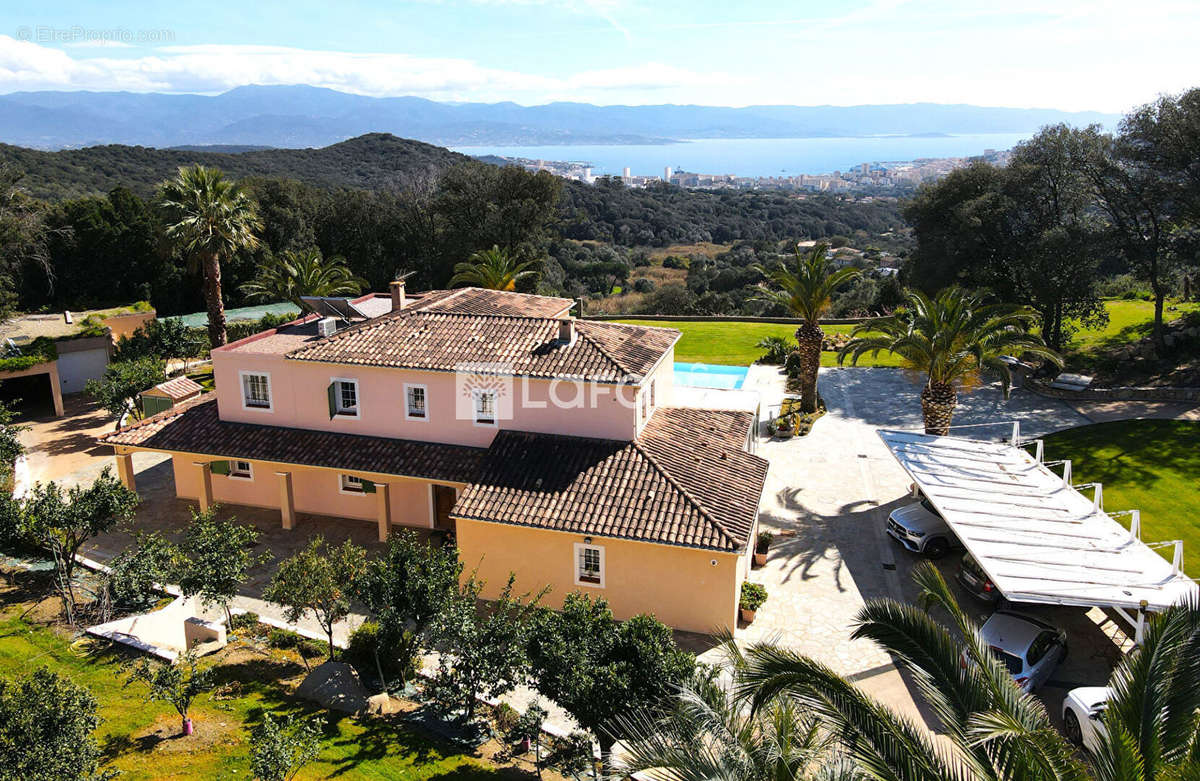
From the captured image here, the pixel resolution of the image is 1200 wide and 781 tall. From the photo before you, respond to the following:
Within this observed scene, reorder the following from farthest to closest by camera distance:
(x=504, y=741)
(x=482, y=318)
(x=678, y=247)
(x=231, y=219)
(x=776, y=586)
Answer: (x=678, y=247) < (x=231, y=219) < (x=482, y=318) < (x=776, y=586) < (x=504, y=741)

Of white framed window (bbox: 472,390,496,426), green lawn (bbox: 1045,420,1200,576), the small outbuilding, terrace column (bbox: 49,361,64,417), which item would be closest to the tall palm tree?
white framed window (bbox: 472,390,496,426)

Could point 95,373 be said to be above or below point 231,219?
below

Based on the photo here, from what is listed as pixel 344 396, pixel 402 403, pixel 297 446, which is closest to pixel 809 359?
pixel 402 403

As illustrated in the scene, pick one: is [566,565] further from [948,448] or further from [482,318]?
[948,448]

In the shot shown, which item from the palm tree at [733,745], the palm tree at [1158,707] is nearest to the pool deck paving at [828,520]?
the palm tree at [733,745]

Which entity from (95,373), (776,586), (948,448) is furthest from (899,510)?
(95,373)

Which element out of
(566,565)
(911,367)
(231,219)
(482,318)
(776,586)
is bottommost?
(776,586)

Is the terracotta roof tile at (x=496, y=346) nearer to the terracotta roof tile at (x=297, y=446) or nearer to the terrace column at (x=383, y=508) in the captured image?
the terracotta roof tile at (x=297, y=446)

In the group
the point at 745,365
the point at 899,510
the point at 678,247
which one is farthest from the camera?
the point at 678,247
